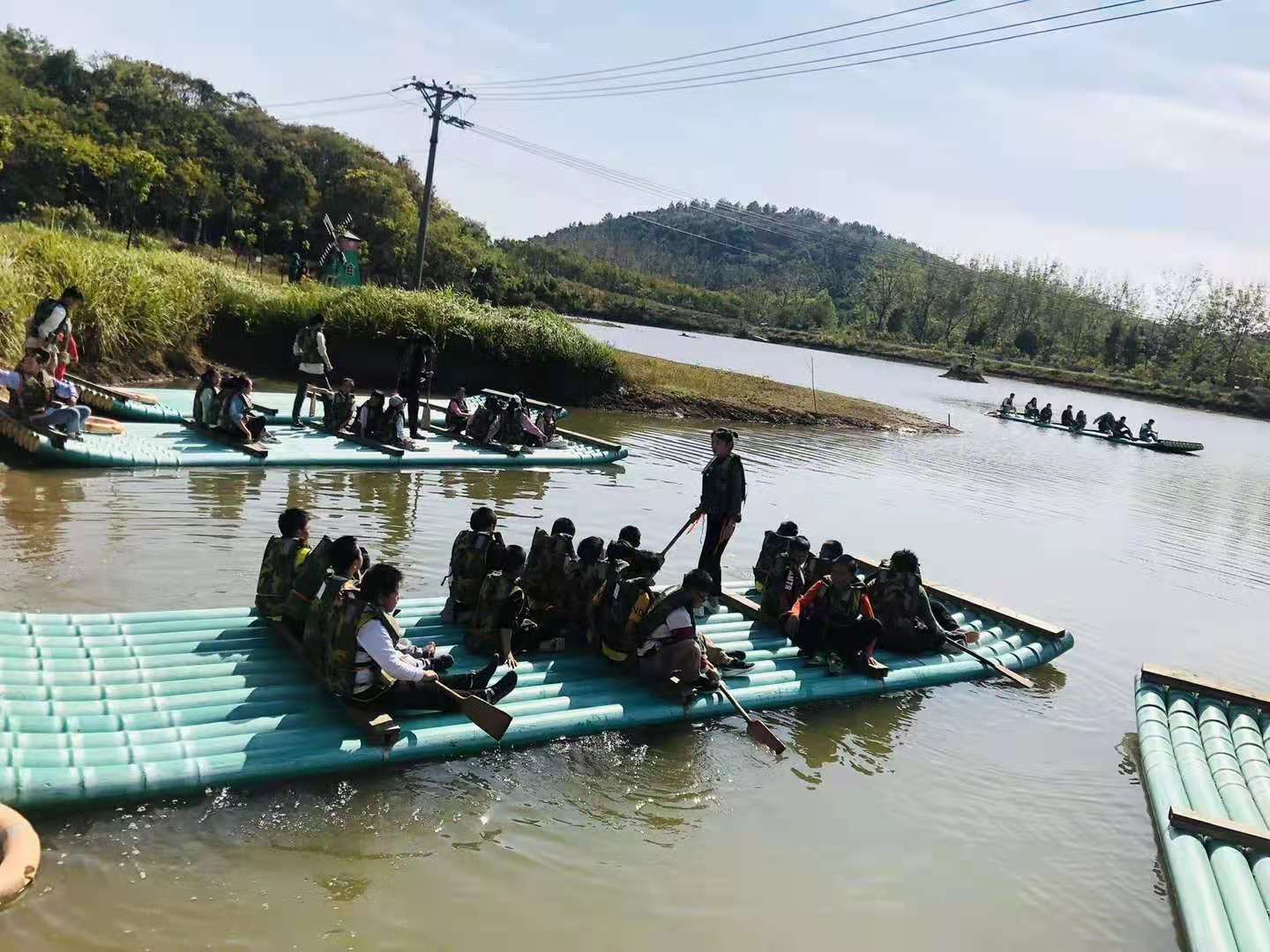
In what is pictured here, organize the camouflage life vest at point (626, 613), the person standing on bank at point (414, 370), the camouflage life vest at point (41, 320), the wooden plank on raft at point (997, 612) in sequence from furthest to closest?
1. the person standing on bank at point (414, 370)
2. the camouflage life vest at point (41, 320)
3. the wooden plank on raft at point (997, 612)
4. the camouflage life vest at point (626, 613)

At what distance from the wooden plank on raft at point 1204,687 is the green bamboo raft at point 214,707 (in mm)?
2865

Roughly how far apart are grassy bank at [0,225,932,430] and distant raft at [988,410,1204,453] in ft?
39.7

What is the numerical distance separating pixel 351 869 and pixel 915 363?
8466cm

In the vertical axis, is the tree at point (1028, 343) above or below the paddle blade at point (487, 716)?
above

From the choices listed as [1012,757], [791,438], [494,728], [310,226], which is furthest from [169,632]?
[310,226]

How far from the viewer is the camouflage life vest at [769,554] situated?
9828mm

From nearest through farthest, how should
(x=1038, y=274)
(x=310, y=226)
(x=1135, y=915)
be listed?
(x=1135, y=915) < (x=310, y=226) < (x=1038, y=274)

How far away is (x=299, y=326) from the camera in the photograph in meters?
22.5

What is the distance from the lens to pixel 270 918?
15.3ft

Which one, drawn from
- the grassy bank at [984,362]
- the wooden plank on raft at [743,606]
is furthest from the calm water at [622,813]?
the grassy bank at [984,362]

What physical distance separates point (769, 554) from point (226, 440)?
864 centimetres

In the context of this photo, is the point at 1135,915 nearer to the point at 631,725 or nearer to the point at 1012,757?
the point at 1012,757

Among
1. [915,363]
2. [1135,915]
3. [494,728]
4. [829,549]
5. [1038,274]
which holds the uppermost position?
[1038,274]

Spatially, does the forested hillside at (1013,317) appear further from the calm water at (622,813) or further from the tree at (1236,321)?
the calm water at (622,813)
